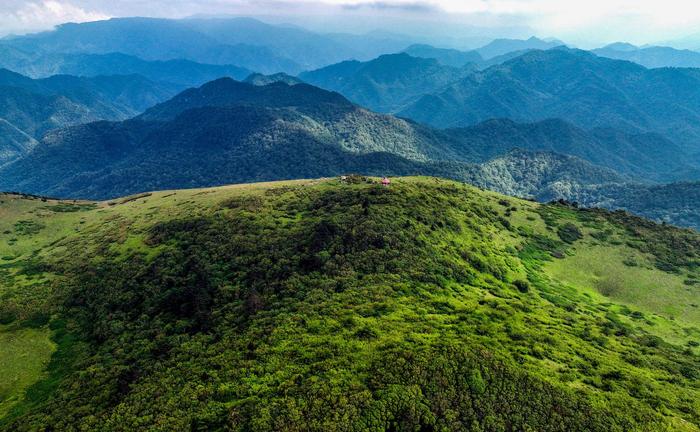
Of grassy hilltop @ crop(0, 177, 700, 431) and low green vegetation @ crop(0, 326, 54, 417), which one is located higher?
grassy hilltop @ crop(0, 177, 700, 431)

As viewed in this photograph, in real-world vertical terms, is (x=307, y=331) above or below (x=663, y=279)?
above

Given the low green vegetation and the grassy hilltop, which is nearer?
the grassy hilltop

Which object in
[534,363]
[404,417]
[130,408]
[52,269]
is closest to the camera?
[404,417]

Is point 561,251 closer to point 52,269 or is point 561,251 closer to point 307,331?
point 307,331

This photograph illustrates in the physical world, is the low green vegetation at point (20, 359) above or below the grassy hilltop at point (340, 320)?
below

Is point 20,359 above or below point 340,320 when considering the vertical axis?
below

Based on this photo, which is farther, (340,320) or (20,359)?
(20,359)

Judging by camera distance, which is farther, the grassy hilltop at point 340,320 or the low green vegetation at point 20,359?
the low green vegetation at point 20,359

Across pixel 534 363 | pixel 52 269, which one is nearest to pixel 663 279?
pixel 534 363
